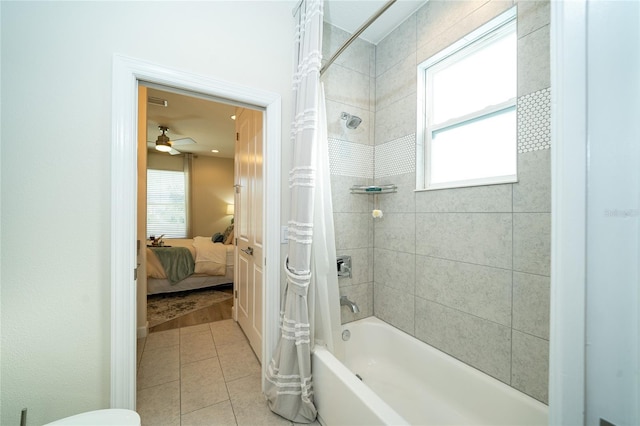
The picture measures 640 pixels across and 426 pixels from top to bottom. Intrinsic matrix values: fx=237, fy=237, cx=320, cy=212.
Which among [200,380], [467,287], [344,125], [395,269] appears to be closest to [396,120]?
[344,125]

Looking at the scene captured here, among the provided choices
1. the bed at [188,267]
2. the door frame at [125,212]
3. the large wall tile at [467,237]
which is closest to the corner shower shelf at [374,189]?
the large wall tile at [467,237]

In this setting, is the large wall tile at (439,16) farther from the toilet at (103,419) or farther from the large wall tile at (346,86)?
the toilet at (103,419)

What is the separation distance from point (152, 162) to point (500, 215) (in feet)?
22.1

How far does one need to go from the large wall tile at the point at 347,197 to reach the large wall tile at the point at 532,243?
1037 millimetres

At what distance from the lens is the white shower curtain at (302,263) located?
1408 mm

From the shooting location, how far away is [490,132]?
1.41 meters

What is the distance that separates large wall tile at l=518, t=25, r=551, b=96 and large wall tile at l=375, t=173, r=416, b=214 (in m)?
0.75

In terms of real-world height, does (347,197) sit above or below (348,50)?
below

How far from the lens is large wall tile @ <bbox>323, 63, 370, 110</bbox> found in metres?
1.91

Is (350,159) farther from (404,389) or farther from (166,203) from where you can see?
(166,203)

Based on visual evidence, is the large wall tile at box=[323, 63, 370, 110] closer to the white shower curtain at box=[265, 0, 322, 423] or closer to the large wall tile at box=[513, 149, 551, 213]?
the white shower curtain at box=[265, 0, 322, 423]

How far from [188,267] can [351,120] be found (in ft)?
11.1

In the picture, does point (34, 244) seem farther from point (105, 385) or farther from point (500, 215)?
point (500, 215)

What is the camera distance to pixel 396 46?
1.90 m
